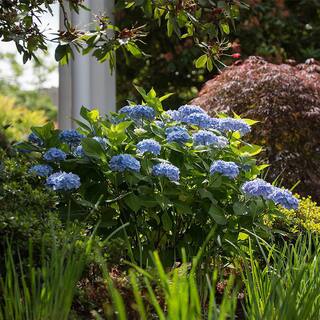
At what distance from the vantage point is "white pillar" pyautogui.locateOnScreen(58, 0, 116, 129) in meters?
6.38

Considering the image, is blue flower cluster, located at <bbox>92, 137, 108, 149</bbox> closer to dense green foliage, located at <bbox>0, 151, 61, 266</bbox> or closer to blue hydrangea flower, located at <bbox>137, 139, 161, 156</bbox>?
blue hydrangea flower, located at <bbox>137, 139, 161, 156</bbox>

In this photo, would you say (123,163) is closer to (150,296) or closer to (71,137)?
(71,137)

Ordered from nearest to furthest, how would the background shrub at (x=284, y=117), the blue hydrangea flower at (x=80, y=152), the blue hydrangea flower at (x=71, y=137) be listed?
the blue hydrangea flower at (x=80, y=152), the blue hydrangea flower at (x=71, y=137), the background shrub at (x=284, y=117)

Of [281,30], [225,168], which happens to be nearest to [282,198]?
[225,168]

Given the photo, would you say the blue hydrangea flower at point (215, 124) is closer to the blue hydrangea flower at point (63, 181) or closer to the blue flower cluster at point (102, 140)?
the blue flower cluster at point (102, 140)

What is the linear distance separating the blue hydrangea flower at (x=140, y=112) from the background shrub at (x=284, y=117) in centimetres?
150

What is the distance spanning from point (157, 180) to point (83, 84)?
3053 mm

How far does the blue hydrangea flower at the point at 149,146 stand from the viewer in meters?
3.38

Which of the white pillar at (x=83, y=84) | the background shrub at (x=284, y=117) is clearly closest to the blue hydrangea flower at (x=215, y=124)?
the background shrub at (x=284, y=117)

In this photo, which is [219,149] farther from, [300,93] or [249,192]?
[300,93]

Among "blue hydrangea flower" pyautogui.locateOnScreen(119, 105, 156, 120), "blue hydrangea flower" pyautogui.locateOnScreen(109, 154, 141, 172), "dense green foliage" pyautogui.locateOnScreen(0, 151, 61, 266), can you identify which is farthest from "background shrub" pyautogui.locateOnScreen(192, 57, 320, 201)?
"dense green foliage" pyautogui.locateOnScreen(0, 151, 61, 266)

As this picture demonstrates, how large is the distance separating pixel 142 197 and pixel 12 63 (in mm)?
11021

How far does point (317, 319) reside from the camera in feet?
7.96

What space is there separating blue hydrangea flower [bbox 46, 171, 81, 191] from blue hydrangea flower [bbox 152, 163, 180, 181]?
344 mm
